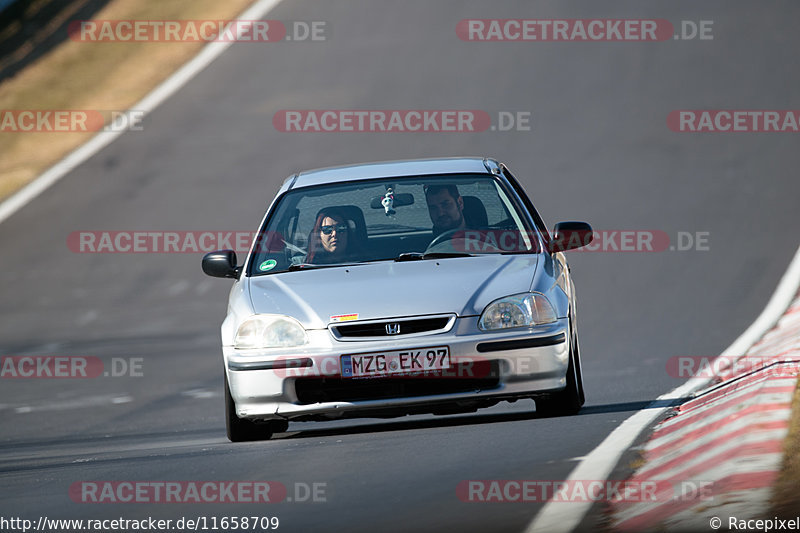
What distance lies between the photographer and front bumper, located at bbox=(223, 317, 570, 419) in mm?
7980

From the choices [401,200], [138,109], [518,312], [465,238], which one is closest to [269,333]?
[518,312]

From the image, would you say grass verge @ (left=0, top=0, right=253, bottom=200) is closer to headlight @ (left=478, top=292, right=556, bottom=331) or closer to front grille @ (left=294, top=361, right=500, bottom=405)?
front grille @ (left=294, top=361, right=500, bottom=405)

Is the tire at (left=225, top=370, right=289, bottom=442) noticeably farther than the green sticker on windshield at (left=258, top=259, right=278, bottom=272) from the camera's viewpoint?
No

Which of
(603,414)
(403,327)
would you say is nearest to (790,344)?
(603,414)

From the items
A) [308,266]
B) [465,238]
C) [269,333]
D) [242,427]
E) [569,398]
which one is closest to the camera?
[269,333]

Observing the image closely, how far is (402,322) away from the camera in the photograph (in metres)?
8.03

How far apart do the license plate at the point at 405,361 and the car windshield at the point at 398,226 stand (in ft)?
3.44

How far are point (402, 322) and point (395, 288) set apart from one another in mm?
286

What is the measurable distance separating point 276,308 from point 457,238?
1.37 metres

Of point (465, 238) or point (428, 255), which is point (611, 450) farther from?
point (465, 238)

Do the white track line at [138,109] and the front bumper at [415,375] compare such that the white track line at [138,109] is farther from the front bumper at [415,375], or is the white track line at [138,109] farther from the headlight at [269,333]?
the front bumper at [415,375]

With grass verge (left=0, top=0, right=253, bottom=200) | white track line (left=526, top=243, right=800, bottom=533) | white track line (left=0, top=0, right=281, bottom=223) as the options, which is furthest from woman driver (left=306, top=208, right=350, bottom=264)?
grass verge (left=0, top=0, right=253, bottom=200)

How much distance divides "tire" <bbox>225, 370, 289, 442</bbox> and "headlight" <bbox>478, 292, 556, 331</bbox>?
1.53 m

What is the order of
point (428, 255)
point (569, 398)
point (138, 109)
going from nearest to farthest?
point (569, 398) < point (428, 255) < point (138, 109)
